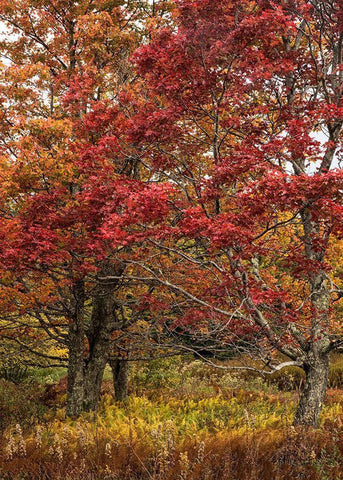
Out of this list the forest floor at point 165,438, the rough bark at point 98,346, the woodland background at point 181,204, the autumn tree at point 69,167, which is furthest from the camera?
the rough bark at point 98,346

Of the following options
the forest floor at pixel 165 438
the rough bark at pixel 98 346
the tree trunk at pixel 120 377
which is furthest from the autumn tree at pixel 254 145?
the tree trunk at pixel 120 377

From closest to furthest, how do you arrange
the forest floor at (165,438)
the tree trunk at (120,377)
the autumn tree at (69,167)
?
1. the forest floor at (165,438)
2. the autumn tree at (69,167)
3. the tree trunk at (120,377)

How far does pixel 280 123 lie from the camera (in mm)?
6258

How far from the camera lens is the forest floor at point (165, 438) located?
4.37 metres

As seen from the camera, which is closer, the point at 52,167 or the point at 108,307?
the point at 52,167

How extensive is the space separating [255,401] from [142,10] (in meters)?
9.00

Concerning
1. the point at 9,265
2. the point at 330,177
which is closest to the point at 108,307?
the point at 9,265

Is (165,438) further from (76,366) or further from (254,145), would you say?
(254,145)

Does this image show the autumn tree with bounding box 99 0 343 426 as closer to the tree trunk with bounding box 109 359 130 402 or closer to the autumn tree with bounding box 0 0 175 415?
the autumn tree with bounding box 0 0 175 415

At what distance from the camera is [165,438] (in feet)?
17.2

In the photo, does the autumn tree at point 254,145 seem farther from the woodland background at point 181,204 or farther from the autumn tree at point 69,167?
the autumn tree at point 69,167

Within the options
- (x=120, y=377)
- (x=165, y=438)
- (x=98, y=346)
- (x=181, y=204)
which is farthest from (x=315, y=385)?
(x=120, y=377)

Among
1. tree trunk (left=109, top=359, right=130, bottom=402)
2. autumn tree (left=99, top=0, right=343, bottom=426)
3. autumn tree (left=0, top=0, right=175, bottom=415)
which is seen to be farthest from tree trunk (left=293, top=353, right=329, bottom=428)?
tree trunk (left=109, top=359, right=130, bottom=402)

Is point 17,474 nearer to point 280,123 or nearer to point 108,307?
point 108,307
